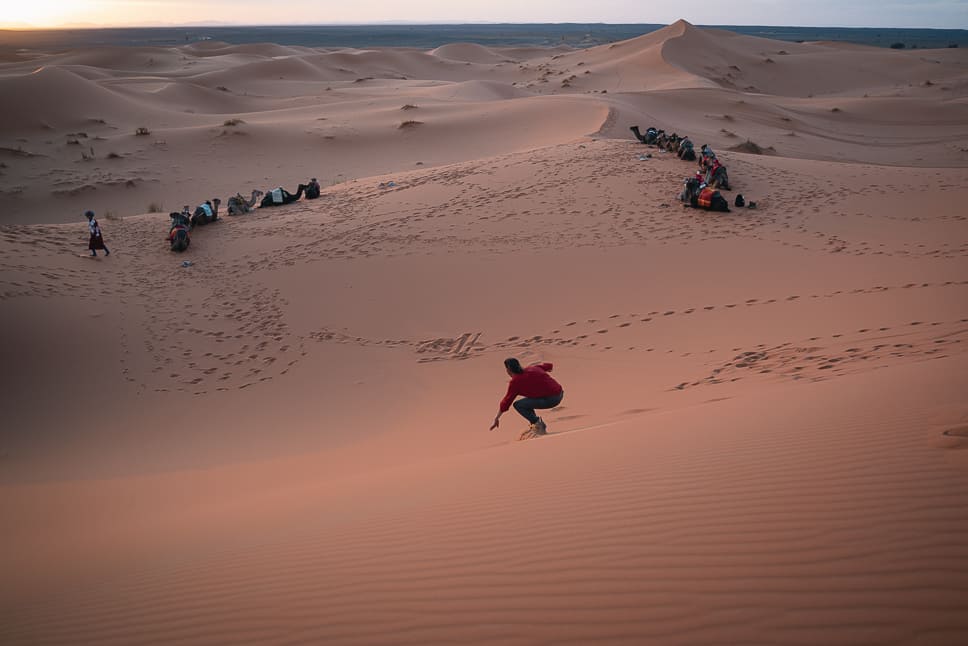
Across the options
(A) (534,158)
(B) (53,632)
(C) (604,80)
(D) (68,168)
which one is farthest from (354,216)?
(C) (604,80)

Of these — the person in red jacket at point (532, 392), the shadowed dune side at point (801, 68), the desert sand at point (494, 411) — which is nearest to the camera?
the desert sand at point (494, 411)

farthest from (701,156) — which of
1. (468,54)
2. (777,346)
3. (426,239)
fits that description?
(468,54)

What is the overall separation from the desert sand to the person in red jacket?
38cm

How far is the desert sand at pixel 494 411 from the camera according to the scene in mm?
2656

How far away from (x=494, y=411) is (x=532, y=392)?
112 centimetres

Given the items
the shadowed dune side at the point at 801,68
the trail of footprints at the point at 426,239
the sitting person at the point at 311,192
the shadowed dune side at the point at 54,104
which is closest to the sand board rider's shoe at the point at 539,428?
the trail of footprints at the point at 426,239

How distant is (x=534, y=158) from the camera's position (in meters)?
16.8

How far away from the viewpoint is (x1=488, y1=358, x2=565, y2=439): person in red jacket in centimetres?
579

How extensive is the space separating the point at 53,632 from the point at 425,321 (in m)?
6.88

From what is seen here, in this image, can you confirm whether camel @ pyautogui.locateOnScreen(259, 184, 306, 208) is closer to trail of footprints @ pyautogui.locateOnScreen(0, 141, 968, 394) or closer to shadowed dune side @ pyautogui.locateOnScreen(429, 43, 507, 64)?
trail of footprints @ pyautogui.locateOnScreen(0, 141, 968, 394)

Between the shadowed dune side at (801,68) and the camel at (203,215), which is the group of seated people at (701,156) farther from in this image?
the shadowed dune side at (801,68)

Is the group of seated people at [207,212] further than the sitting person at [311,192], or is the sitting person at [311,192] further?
the sitting person at [311,192]

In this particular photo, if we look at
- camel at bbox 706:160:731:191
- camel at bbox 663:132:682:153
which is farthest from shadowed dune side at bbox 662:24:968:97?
camel at bbox 706:160:731:191

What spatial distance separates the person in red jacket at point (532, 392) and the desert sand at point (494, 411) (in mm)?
380
